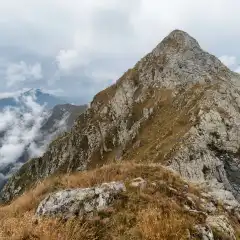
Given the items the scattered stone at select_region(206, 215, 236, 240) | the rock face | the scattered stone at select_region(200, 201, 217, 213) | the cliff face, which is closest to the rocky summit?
the cliff face

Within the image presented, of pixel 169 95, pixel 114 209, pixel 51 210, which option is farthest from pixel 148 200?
pixel 169 95

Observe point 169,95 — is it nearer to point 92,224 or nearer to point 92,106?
point 92,106

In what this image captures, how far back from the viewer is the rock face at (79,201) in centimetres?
1217

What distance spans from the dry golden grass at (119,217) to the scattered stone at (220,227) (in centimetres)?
39

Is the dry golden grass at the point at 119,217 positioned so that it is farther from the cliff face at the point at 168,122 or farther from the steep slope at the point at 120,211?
the cliff face at the point at 168,122

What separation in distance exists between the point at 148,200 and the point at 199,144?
146ft

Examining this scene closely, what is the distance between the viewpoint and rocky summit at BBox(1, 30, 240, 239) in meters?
54.9

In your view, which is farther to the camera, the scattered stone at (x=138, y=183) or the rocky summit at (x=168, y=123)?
the rocky summit at (x=168, y=123)

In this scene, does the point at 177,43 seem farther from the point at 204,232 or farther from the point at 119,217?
the point at 204,232

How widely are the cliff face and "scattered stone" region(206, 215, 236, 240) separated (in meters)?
38.1

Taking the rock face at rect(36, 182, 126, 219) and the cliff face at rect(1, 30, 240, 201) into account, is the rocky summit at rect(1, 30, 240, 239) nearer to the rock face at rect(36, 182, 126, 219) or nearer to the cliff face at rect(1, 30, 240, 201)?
the cliff face at rect(1, 30, 240, 201)

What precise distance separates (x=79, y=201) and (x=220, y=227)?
4.18 metres

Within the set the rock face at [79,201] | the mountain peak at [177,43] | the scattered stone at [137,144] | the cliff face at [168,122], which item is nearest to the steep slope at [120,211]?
the rock face at [79,201]

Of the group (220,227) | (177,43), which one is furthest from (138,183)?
(177,43)
